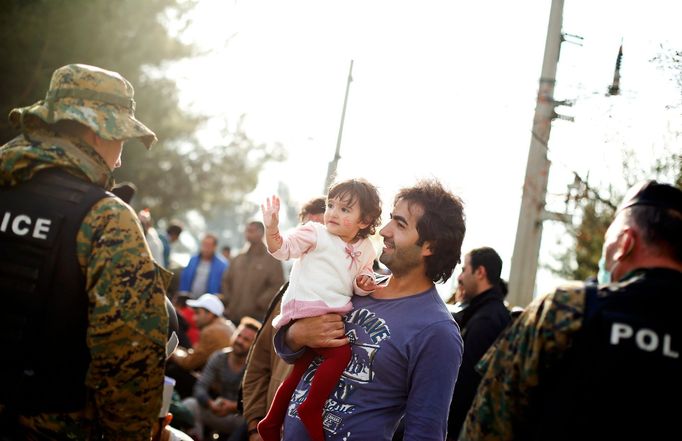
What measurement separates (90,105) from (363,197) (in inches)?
54.9

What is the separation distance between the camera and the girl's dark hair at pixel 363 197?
4.29m

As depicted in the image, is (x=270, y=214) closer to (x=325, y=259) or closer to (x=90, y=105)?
(x=325, y=259)

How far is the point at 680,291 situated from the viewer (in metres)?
2.72

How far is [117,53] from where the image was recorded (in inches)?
505

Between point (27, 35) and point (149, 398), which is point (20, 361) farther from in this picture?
point (27, 35)

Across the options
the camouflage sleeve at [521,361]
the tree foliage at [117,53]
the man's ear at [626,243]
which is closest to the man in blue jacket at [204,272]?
the tree foliage at [117,53]

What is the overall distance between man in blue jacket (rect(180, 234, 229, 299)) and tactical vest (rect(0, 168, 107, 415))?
32.6 ft

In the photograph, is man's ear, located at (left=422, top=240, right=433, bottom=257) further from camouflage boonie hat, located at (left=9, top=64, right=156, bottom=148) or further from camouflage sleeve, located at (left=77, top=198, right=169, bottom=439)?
camouflage boonie hat, located at (left=9, top=64, right=156, bottom=148)

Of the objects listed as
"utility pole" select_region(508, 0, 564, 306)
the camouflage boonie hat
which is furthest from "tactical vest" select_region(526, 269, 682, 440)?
"utility pole" select_region(508, 0, 564, 306)

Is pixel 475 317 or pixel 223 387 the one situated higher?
pixel 475 317

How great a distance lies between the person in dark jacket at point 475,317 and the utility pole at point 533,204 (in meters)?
3.03

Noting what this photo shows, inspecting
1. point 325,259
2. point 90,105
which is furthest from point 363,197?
point 90,105

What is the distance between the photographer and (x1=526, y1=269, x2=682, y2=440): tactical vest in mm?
2658

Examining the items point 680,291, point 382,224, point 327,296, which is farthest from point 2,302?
A: point 680,291
